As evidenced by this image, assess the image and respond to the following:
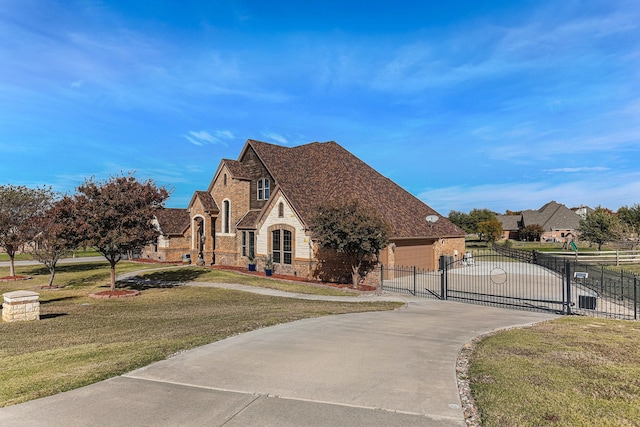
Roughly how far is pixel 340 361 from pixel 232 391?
2.41 meters

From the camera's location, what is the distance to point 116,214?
1875 centimetres

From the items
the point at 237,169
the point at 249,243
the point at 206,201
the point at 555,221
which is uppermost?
the point at 237,169

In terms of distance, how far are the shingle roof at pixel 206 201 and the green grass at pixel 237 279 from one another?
5757 mm

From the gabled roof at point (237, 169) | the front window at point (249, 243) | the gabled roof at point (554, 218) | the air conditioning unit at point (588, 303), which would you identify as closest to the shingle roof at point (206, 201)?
the gabled roof at point (237, 169)

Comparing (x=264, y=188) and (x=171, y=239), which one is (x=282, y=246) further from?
(x=171, y=239)

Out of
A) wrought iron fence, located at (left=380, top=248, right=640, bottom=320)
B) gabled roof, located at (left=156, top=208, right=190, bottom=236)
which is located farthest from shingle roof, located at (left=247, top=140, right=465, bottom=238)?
gabled roof, located at (left=156, top=208, right=190, bottom=236)

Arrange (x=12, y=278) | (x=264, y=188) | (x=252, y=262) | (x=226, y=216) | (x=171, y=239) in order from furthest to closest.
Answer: (x=171, y=239) → (x=226, y=216) → (x=264, y=188) → (x=252, y=262) → (x=12, y=278)

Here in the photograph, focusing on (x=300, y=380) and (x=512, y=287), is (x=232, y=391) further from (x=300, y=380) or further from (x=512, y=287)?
(x=512, y=287)

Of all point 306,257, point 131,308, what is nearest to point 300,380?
point 131,308

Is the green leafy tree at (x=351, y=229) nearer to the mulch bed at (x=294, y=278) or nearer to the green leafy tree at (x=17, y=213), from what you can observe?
the mulch bed at (x=294, y=278)

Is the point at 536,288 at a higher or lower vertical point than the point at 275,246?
lower

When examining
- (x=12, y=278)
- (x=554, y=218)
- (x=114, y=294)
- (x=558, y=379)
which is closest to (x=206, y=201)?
(x=12, y=278)

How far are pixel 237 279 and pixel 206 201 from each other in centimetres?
1165

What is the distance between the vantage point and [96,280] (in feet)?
84.6
